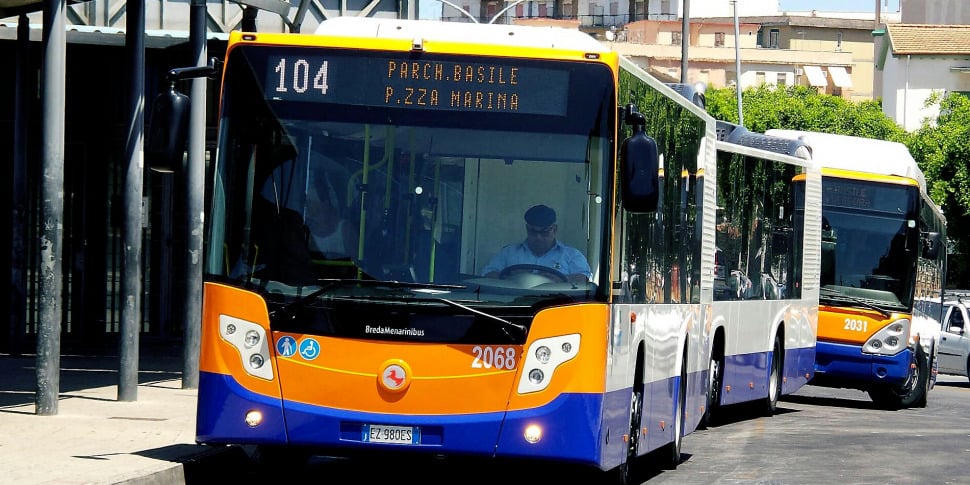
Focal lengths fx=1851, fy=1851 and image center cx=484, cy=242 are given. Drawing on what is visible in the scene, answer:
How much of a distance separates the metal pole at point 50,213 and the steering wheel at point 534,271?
5.26 m

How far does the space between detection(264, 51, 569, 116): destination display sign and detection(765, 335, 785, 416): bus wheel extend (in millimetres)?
11084

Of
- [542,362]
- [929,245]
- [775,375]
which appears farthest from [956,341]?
[542,362]

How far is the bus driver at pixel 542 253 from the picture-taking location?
10.5 m

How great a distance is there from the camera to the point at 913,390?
25.2 metres

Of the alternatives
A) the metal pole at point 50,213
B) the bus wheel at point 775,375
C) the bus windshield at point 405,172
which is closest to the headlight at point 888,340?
the bus wheel at point 775,375

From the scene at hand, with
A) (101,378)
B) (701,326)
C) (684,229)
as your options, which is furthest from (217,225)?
(101,378)

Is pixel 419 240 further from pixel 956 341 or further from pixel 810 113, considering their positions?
pixel 810 113

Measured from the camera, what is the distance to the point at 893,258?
2364 centimetres

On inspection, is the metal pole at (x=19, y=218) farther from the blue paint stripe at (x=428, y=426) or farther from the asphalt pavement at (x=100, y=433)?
the blue paint stripe at (x=428, y=426)

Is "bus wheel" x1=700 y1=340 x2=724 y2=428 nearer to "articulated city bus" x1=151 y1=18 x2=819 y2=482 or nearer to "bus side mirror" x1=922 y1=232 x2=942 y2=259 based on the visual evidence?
"articulated city bus" x1=151 y1=18 x2=819 y2=482

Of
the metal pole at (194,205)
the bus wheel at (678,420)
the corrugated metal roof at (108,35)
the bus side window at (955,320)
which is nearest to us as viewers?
the bus wheel at (678,420)

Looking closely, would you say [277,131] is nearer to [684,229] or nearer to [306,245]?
[306,245]

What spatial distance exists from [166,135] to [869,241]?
14934 mm

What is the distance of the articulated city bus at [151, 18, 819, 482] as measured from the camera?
10.5 meters
